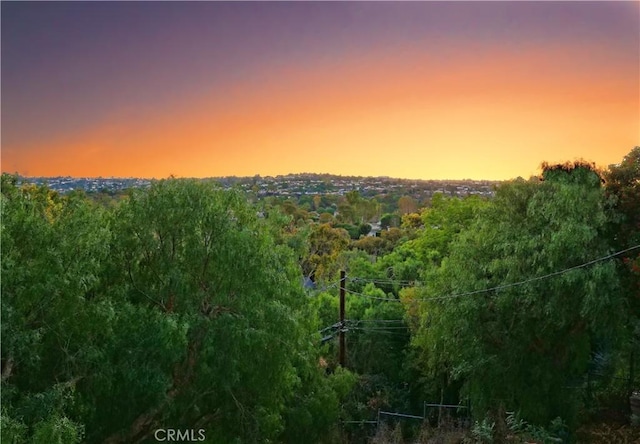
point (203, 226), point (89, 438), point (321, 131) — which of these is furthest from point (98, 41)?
point (321, 131)

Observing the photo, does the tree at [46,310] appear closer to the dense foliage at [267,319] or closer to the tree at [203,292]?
the dense foliage at [267,319]

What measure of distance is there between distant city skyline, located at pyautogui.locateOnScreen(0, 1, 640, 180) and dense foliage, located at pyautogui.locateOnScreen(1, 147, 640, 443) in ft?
5.05

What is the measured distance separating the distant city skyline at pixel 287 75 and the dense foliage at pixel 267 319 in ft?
5.05

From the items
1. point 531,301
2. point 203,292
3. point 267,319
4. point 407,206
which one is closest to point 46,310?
point 203,292

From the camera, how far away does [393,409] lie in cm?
1725

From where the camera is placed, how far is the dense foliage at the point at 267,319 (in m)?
7.64

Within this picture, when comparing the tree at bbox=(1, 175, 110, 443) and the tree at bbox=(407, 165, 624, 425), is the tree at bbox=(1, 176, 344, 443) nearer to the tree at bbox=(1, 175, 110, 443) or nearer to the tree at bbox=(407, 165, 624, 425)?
the tree at bbox=(1, 175, 110, 443)

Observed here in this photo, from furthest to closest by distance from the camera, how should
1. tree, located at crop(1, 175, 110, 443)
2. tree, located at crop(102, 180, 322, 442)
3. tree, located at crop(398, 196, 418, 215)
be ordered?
tree, located at crop(398, 196, 418, 215) < tree, located at crop(102, 180, 322, 442) < tree, located at crop(1, 175, 110, 443)

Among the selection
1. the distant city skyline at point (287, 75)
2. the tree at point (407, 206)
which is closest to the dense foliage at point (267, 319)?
the distant city skyline at point (287, 75)

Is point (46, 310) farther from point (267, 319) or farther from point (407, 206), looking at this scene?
point (407, 206)

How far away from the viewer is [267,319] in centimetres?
959

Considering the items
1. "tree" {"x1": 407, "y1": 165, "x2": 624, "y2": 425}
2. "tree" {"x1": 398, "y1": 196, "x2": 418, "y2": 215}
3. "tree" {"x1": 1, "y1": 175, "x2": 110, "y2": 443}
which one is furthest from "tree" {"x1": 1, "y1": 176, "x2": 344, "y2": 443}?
"tree" {"x1": 398, "y1": 196, "x2": 418, "y2": 215}

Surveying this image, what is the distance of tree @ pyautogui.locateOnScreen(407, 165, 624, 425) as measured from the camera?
496 inches

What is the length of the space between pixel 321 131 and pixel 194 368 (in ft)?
68.6
